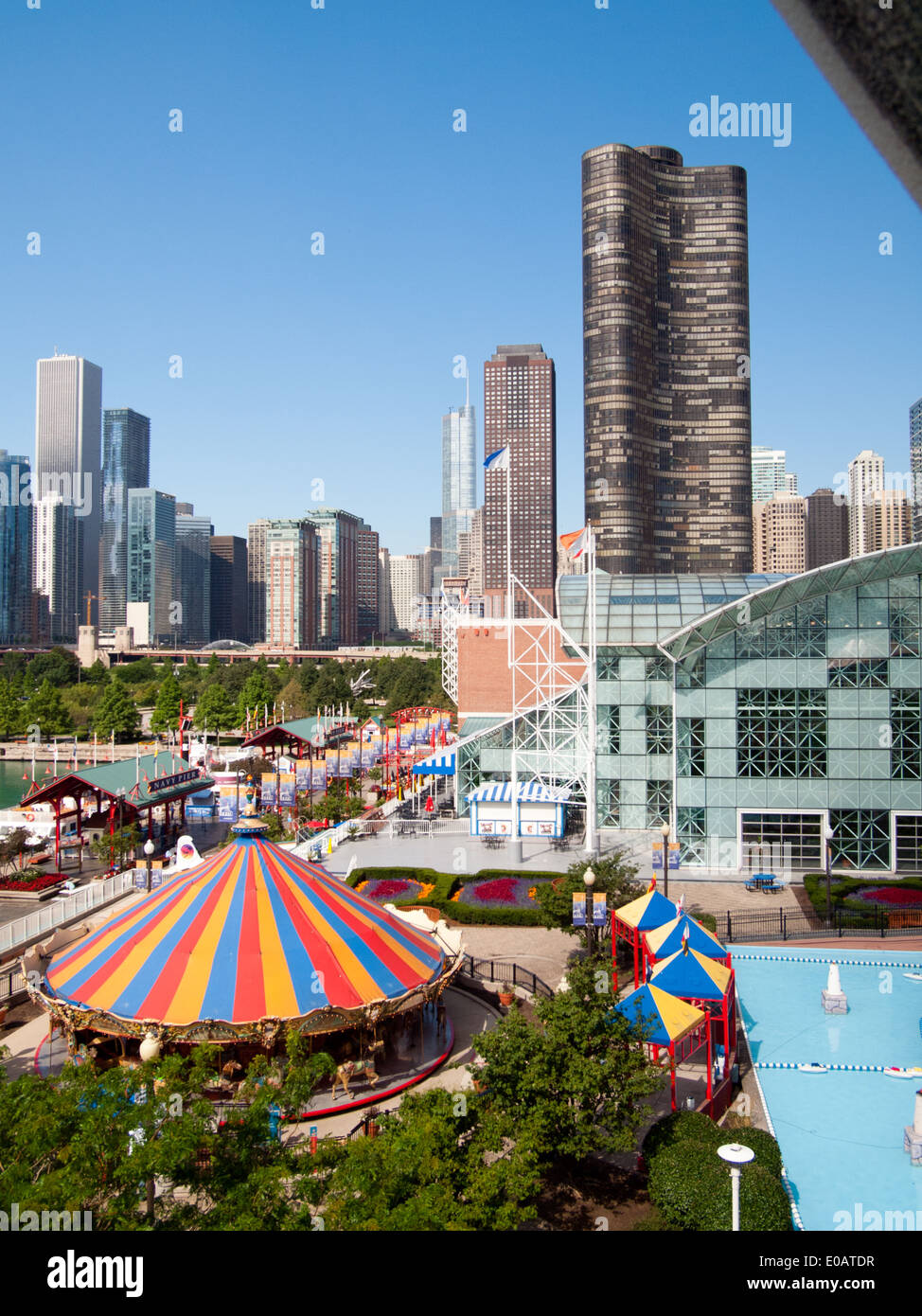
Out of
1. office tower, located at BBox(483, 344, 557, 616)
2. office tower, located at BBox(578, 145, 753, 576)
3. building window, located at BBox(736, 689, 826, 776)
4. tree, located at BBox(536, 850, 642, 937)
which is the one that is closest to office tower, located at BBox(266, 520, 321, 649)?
office tower, located at BBox(483, 344, 557, 616)

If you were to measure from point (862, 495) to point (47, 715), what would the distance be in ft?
456

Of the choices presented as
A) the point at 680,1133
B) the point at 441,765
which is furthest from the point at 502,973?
the point at 441,765

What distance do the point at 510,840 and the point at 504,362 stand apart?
514 ft

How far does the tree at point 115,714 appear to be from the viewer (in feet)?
242

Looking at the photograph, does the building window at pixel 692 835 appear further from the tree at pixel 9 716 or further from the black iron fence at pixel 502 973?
the tree at pixel 9 716

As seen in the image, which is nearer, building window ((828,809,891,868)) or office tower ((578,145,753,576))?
building window ((828,809,891,868))

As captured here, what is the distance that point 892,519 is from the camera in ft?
500

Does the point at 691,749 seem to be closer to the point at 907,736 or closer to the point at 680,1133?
the point at 907,736

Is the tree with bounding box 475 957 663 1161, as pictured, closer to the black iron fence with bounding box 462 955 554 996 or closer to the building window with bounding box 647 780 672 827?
the black iron fence with bounding box 462 955 554 996

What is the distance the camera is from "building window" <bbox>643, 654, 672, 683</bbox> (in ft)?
110

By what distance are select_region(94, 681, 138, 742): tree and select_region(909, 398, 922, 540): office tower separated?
108802 millimetres

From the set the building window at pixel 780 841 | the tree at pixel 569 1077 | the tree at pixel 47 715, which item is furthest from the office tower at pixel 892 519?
the tree at pixel 569 1077

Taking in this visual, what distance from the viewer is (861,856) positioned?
103 feet
